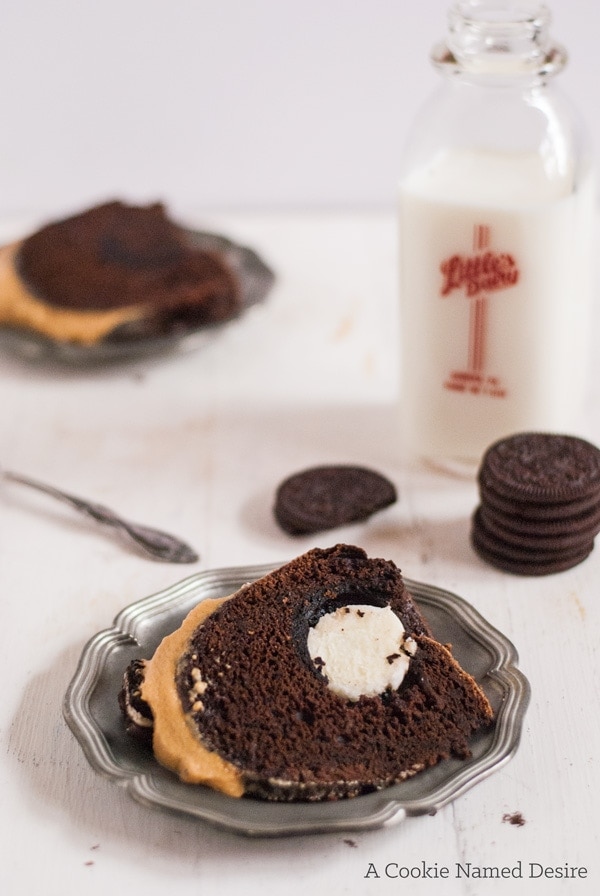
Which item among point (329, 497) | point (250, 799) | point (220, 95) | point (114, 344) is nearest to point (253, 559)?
point (329, 497)

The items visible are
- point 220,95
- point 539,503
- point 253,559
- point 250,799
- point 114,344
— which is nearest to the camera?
point 250,799

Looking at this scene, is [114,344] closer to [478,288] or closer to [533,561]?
[478,288]

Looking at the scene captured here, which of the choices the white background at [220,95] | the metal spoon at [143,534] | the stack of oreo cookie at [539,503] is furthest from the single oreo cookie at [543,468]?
the white background at [220,95]

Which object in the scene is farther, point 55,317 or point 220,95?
point 220,95

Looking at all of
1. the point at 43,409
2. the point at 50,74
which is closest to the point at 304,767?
the point at 43,409

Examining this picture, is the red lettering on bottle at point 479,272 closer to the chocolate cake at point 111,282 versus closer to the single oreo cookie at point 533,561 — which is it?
the single oreo cookie at point 533,561

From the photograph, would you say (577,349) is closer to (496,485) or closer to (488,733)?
(496,485)
